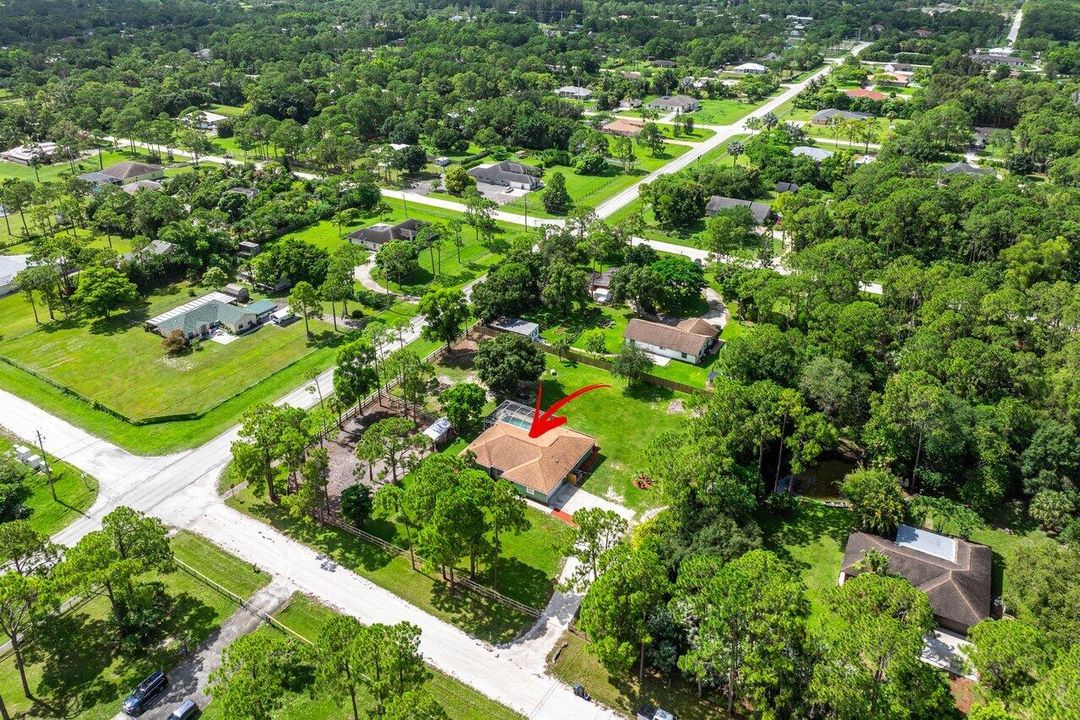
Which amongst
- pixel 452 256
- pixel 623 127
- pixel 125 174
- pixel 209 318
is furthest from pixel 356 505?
pixel 623 127

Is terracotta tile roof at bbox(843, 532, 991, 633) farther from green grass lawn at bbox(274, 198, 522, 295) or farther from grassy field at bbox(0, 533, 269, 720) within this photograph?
green grass lawn at bbox(274, 198, 522, 295)

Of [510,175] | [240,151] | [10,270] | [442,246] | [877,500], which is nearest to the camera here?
[877,500]

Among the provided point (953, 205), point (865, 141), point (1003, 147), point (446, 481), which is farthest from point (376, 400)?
point (1003, 147)

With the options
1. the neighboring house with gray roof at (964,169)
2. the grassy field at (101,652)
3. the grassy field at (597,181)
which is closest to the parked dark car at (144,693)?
the grassy field at (101,652)

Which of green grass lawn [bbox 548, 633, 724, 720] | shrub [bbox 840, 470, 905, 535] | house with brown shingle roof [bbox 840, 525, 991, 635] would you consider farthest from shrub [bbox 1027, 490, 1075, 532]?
green grass lawn [bbox 548, 633, 724, 720]

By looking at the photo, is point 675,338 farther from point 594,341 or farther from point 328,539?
point 328,539
